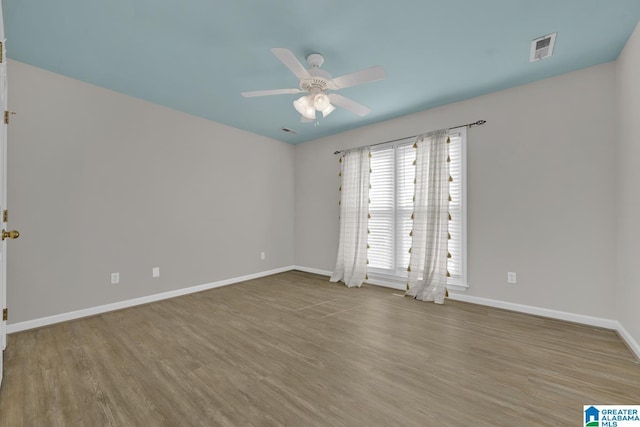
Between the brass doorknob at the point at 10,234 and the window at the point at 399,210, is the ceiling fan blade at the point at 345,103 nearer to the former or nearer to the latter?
the window at the point at 399,210

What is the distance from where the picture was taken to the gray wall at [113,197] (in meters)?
2.78

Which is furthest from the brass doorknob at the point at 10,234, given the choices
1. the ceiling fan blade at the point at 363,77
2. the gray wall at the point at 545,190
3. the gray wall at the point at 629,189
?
the gray wall at the point at 629,189

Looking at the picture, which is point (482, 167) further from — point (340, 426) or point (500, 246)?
point (340, 426)

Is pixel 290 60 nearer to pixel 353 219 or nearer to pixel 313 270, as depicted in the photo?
pixel 353 219

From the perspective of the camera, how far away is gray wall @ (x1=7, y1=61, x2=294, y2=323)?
2.78 m

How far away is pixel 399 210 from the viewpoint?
4.25m

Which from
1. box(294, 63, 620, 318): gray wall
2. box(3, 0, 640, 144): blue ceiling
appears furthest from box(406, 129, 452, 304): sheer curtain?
box(3, 0, 640, 144): blue ceiling

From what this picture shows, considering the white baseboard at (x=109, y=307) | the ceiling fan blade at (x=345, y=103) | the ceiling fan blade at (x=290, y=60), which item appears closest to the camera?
the ceiling fan blade at (x=290, y=60)

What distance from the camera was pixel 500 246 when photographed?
3348 millimetres

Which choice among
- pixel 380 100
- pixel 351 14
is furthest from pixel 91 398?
pixel 380 100

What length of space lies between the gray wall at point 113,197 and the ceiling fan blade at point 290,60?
2.49 meters

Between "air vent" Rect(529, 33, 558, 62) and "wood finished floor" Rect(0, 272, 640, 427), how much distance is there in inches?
104

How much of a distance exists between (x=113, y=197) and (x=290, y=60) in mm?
2782

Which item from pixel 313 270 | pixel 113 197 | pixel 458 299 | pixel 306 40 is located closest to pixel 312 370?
pixel 458 299
